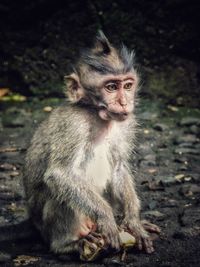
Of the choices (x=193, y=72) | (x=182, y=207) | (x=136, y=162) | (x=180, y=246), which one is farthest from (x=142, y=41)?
(x=180, y=246)

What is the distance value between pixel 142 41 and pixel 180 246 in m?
4.91

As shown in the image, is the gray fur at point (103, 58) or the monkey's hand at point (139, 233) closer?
the monkey's hand at point (139, 233)

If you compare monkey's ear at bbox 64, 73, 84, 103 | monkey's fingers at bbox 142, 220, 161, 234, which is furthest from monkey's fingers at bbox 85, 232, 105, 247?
monkey's ear at bbox 64, 73, 84, 103

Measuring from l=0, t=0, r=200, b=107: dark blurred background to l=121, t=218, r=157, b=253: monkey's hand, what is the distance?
14.0 feet

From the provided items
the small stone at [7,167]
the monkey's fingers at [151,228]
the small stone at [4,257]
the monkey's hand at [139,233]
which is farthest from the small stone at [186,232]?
the small stone at [7,167]

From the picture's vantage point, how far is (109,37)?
1096 cm

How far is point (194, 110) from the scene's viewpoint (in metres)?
10.8

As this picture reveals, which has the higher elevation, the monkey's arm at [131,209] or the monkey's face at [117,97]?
the monkey's face at [117,97]

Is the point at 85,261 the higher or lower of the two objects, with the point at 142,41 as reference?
lower

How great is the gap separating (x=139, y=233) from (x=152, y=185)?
1.63 m

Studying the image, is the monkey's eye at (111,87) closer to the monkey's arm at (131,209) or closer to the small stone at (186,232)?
the monkey's arm at (131,209)

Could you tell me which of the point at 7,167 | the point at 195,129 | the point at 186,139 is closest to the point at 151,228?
the point at 7,167

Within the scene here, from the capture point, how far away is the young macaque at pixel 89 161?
6547 mm

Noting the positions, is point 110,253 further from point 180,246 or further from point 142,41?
point 142,41
